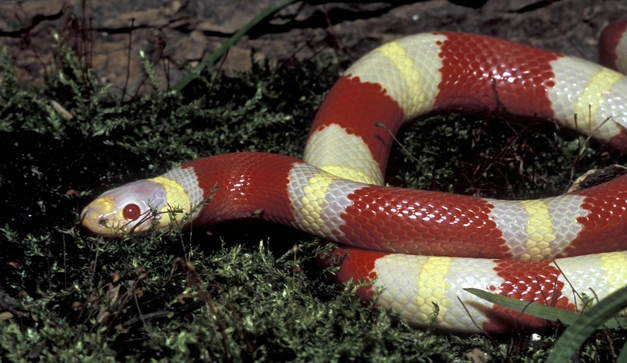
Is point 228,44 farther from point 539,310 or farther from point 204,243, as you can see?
point 539,310

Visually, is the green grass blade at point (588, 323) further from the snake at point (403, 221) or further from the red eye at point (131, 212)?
the red eye at point (131, 212)

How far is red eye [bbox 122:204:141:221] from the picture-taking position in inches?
139

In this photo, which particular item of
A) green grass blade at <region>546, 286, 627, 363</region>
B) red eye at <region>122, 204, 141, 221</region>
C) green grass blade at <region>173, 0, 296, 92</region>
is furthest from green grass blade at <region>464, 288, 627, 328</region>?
green grass blade at <region>173, 0, 296, 92</region>

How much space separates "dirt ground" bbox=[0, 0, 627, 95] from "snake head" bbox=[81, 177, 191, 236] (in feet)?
4.49

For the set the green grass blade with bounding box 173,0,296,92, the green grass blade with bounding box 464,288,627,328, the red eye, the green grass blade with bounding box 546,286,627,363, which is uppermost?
the green grass blade with bounding box 173,0,296,92

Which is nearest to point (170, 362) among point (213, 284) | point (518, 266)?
point (213, 284)

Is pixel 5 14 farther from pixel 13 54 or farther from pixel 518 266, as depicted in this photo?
pixel 518 266

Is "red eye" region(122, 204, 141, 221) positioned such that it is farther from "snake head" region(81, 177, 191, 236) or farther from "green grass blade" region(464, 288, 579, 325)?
"green grass blade" region(464, 288, 579, 325)

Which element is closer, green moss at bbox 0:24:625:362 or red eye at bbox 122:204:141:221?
green moss at bbox 0:24:625:362

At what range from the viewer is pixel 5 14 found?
4844mm

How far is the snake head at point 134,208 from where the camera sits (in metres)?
3.48

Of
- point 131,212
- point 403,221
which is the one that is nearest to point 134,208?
point 131,212

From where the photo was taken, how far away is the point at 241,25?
5.07 meters

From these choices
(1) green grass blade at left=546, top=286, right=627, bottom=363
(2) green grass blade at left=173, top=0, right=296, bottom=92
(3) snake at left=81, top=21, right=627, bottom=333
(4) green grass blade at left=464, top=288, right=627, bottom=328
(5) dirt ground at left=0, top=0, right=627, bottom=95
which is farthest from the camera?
(5) dirt ground at left=0, top=0, right=627, bottom=95
